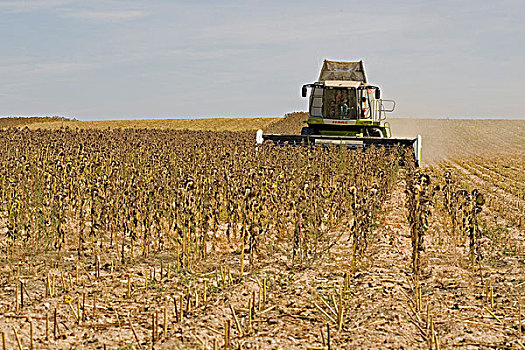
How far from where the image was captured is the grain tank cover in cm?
1917

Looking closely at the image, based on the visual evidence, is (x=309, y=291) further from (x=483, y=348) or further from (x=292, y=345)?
(x=483, y=348)

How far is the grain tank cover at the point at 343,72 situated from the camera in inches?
755

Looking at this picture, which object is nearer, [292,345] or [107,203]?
[292,345]

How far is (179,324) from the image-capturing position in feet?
16.3

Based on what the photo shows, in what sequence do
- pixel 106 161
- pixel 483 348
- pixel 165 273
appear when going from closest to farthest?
pixel 483 348
pixel 165 273
pixel 106 161

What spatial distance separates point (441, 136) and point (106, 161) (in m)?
38.7

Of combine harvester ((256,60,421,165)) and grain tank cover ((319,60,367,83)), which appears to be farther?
grain tank cover ((319,60,367,83))

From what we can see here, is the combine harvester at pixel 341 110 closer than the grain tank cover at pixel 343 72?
Yes

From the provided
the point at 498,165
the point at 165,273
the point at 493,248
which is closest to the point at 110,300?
the point at 165,273

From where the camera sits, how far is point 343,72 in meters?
19.3

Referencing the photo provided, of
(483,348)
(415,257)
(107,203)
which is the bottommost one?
(483,348)

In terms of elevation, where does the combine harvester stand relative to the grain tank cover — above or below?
below

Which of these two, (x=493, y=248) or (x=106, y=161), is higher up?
(x=106, y=161)

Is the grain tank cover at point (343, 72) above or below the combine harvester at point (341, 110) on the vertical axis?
above
